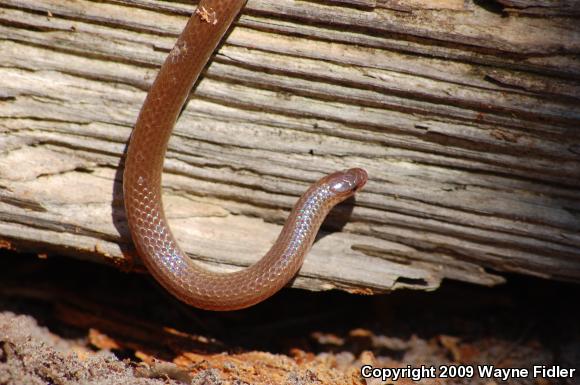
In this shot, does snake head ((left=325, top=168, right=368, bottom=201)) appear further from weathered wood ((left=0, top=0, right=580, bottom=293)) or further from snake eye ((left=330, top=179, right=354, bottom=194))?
weathered wood ((left=0, top=0, right=580, bottom=293))

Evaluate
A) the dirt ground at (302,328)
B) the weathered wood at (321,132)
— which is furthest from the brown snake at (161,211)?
the dirt ground at (302,328)

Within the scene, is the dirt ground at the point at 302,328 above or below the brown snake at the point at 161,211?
below

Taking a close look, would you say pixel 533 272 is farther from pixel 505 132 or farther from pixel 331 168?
pixel 331 168

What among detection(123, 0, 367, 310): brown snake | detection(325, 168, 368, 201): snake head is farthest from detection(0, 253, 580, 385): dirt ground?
detection(325, 168, 368, 201): snake head

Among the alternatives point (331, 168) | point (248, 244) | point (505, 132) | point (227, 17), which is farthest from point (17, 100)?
point (505, 132)

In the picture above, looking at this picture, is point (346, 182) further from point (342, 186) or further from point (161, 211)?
point (161, 211)

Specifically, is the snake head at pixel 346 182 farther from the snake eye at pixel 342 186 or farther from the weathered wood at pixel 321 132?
the weathered wood at pixel 321 132
